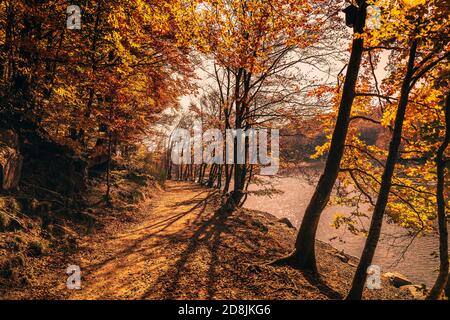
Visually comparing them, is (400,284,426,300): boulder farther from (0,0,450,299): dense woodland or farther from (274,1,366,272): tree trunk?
(274,1,366,272): tree trunk

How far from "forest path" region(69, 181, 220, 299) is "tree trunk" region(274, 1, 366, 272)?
3.55m

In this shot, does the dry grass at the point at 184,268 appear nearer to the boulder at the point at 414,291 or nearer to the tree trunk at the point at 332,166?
the tree trunk at the point at 332,166

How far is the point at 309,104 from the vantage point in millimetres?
12625

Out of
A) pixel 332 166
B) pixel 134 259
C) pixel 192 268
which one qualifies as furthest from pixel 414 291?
pixel 134 259

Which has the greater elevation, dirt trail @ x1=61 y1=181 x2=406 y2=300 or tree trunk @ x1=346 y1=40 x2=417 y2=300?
tree trunk @ x1=346 y1=40 x2=417 y2=300

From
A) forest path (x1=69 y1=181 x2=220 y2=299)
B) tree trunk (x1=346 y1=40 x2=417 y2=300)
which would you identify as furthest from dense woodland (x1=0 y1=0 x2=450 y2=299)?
forest path (x1=69 y1=181 x2=220 y2=299)

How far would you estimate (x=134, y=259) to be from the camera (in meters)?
7.61

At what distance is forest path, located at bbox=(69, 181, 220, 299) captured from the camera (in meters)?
5.85

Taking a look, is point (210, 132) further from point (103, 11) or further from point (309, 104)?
point (103, 11)

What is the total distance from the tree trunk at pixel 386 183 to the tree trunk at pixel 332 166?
152 centimetres

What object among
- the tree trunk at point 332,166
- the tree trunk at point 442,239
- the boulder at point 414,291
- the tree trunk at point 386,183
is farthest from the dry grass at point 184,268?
the boulder at point 414,291

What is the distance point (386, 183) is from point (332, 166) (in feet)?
6.31
